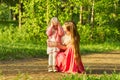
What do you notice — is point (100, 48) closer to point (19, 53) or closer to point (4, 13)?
point (19, 53)

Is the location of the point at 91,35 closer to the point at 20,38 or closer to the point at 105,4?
the point at 105,4

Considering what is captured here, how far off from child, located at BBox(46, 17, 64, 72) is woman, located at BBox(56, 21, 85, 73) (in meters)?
0.14

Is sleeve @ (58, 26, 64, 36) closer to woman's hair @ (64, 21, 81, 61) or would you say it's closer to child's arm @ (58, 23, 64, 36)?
child's arm @ (58, 23, 64, 36)

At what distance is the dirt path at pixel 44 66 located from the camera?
13.4 meters

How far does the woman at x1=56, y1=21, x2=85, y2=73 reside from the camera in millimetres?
13992

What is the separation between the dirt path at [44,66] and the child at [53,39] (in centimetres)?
37

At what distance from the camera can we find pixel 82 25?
28.4 metres

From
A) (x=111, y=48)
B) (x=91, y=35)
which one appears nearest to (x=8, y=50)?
(x=111, y=48)

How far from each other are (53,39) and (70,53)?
2.69 ft

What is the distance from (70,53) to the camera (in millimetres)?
14141

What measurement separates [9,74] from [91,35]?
1518cm

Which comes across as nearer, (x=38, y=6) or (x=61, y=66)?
(x=61, y=66)

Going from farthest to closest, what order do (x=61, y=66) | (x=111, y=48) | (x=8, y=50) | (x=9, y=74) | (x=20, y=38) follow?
(x=20, y=38) → (x=111, y=48) → (x=8, y=50) → (x=61, y=66) → (x=9, y=74)

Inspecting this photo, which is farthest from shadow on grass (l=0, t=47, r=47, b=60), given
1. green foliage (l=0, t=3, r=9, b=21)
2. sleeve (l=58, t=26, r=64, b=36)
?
green foliage (l=0, t=3, r=9, b=21)
